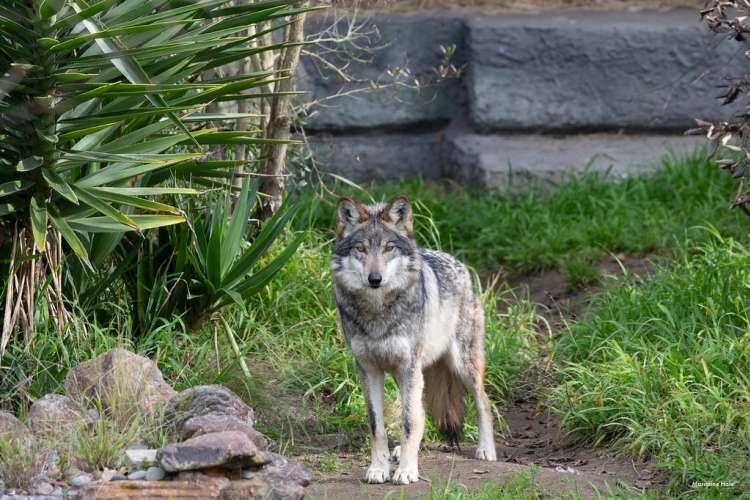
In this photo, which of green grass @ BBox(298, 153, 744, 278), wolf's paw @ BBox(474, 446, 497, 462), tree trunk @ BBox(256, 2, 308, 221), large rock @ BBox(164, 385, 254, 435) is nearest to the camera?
large rock @ BBox(164, 385, 254, 435)

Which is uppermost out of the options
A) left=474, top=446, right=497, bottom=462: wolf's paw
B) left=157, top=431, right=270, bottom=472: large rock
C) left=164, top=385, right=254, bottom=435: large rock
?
left=157, top=431, right=270, bottom=472: large rock

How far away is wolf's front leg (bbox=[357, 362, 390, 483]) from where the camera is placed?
19.3 ft

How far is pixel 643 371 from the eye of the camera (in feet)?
21.6

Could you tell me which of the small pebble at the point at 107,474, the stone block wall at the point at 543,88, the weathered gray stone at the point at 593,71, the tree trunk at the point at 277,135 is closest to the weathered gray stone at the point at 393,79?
the stone block wall at the point at 543,88

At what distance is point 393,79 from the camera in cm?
1020

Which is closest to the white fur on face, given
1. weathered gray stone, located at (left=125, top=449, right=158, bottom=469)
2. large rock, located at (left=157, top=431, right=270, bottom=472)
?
large rock, located at (left=157, top=431, right=270, bottom=472)

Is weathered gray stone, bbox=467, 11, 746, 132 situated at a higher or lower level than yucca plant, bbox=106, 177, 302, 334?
higher

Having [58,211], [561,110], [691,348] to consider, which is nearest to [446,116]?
[561,110]

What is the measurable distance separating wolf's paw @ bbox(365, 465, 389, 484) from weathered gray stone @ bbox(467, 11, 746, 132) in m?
5.04

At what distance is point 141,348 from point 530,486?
247cm

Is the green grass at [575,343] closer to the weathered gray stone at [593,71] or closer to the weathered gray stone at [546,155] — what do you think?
the weathered gray stone at [546,155]

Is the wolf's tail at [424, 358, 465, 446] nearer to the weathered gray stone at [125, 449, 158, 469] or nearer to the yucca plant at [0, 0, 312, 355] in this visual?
the yucca plant at [0, 0, 312, 355]

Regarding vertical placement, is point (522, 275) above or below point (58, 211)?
below

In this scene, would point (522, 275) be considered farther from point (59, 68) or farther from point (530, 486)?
point (59, 68)
